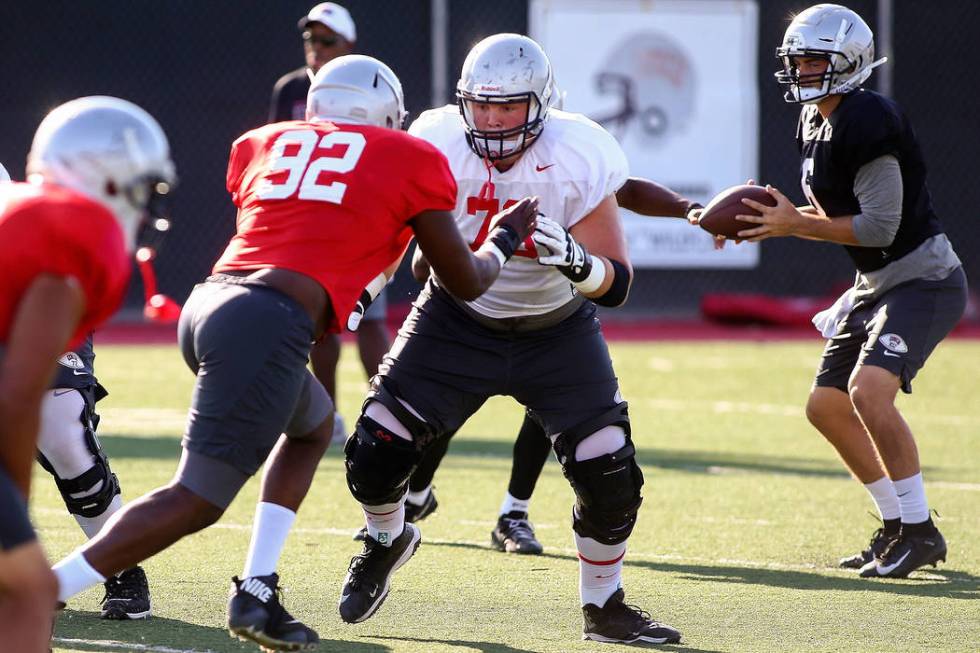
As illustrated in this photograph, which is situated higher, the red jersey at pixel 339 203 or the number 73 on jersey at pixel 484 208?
the red jersey at pixel 339 203

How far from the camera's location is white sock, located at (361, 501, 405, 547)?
14.9ft

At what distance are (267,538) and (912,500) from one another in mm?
2519

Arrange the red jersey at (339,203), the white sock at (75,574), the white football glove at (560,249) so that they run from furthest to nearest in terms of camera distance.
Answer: the white football glove at (560,249) < the red jersey at (339,203) < the white sock at (75,574)

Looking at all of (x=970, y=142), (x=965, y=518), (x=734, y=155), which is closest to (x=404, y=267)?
(x=734, y=155)

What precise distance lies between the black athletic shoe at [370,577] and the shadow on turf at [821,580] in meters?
1.07

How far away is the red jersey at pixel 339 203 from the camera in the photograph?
376 cm

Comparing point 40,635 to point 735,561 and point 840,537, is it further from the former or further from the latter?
point 840,537

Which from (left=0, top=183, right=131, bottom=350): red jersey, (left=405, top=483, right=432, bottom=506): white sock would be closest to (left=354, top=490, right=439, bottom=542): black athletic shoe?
(left=405, top=483, right=432, bottom=506): white sock

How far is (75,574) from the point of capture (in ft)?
11.4

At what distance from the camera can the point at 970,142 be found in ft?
49.5

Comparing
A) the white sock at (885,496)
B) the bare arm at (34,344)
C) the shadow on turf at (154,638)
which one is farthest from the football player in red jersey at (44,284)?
the white sock at (885,496)

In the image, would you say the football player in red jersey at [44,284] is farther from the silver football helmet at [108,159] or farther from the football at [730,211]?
the football at [730,211]

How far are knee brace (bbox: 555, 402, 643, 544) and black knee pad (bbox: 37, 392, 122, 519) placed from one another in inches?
50.7

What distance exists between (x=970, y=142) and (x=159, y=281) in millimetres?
7870
